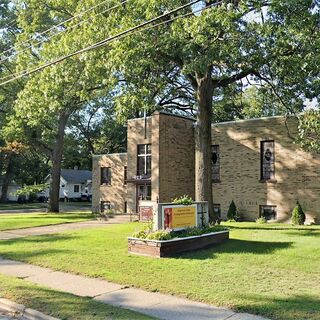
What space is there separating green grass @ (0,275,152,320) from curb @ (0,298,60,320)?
118 mm

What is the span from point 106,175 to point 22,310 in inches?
1142

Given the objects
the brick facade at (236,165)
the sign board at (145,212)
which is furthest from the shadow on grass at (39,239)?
the brick facade at (236,165)

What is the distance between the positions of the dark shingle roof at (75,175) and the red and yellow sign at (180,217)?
6179 cm

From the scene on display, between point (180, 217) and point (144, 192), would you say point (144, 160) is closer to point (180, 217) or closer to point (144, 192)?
point (144, 192)

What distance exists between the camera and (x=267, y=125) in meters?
25.1

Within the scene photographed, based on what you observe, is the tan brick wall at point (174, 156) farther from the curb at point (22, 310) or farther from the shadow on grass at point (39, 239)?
the curb at point (22, 310)

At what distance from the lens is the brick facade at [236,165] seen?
78.2ft

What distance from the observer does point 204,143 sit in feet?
68.0

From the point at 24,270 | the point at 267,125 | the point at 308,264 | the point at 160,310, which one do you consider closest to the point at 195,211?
the point at 308,264

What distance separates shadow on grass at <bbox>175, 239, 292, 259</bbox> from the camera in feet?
42.9

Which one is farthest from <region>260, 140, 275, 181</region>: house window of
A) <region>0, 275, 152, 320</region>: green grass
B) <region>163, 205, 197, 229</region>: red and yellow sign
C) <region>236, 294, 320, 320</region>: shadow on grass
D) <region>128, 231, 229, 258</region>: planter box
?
<region>0, 275, 152, 320</region>: green grass

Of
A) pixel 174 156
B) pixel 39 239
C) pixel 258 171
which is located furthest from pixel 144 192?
pixel 39 239

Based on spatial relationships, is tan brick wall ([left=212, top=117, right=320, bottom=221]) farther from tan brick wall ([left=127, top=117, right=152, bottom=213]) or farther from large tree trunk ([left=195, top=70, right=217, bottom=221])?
large tree trunk ([left=195, top=70, right=217, bottom=221])

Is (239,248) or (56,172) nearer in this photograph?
(239,248)
